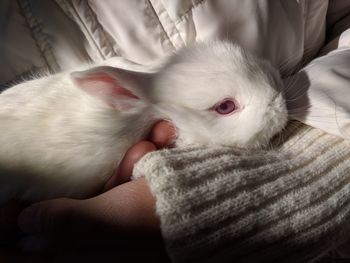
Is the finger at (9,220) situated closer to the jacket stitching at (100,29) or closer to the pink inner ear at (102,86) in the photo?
the pink inner ear at (102,86)

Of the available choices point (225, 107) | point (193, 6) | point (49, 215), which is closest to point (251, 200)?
point (225, 107)

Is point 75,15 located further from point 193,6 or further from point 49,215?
point 49,215

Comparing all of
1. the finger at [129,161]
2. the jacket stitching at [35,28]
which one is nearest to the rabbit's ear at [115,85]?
the finger at [129,161]

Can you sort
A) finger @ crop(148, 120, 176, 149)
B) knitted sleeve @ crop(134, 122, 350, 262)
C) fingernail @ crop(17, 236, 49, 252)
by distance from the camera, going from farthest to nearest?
1. finger @ crop(148, 120, 176, 149)
2. fingernail @ crop(17, 236, 49, 252)
3. knitted sleeve @ crop(134, 122, 350, 262)

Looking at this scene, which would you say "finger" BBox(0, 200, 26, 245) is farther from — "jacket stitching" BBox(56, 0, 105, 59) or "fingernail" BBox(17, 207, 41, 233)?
"jacket stitching" BBox(56, 0, 105, 59)

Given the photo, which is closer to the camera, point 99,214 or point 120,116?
point 99,214

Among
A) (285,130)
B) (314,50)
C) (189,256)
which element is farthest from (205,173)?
(314,50)

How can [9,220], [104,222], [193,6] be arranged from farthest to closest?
1. [193,6]
2. [9,220]
3. [104,222]

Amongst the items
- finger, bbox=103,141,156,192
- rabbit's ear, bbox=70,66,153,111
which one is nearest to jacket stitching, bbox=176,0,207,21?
rabbit's ear, bbox=70,66,153,111
